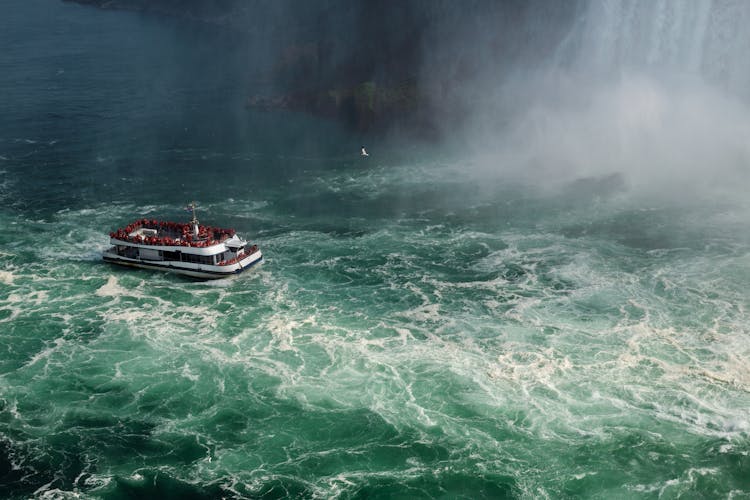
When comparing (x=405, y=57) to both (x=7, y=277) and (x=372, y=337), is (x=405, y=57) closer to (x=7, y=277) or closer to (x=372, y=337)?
(x=7, y=277)

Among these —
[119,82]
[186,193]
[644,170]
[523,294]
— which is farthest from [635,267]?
[119,82]

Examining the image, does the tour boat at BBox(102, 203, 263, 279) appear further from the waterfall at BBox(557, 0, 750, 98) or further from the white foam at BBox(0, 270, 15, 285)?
the waterfall at BBox(557, 0, 750, 98)

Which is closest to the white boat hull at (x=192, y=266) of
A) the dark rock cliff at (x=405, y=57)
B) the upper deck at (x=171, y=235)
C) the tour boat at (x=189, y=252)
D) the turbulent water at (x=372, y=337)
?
the tour boat at (x=189, y=252)

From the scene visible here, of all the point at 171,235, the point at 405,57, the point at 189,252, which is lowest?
the point at 189,252

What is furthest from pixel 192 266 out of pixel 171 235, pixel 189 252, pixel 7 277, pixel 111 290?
pixel 7 277

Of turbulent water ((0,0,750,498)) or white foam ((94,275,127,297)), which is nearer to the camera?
turbulent water ((0,0,750,498))

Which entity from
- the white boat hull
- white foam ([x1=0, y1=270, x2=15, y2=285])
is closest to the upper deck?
the white boat hull
